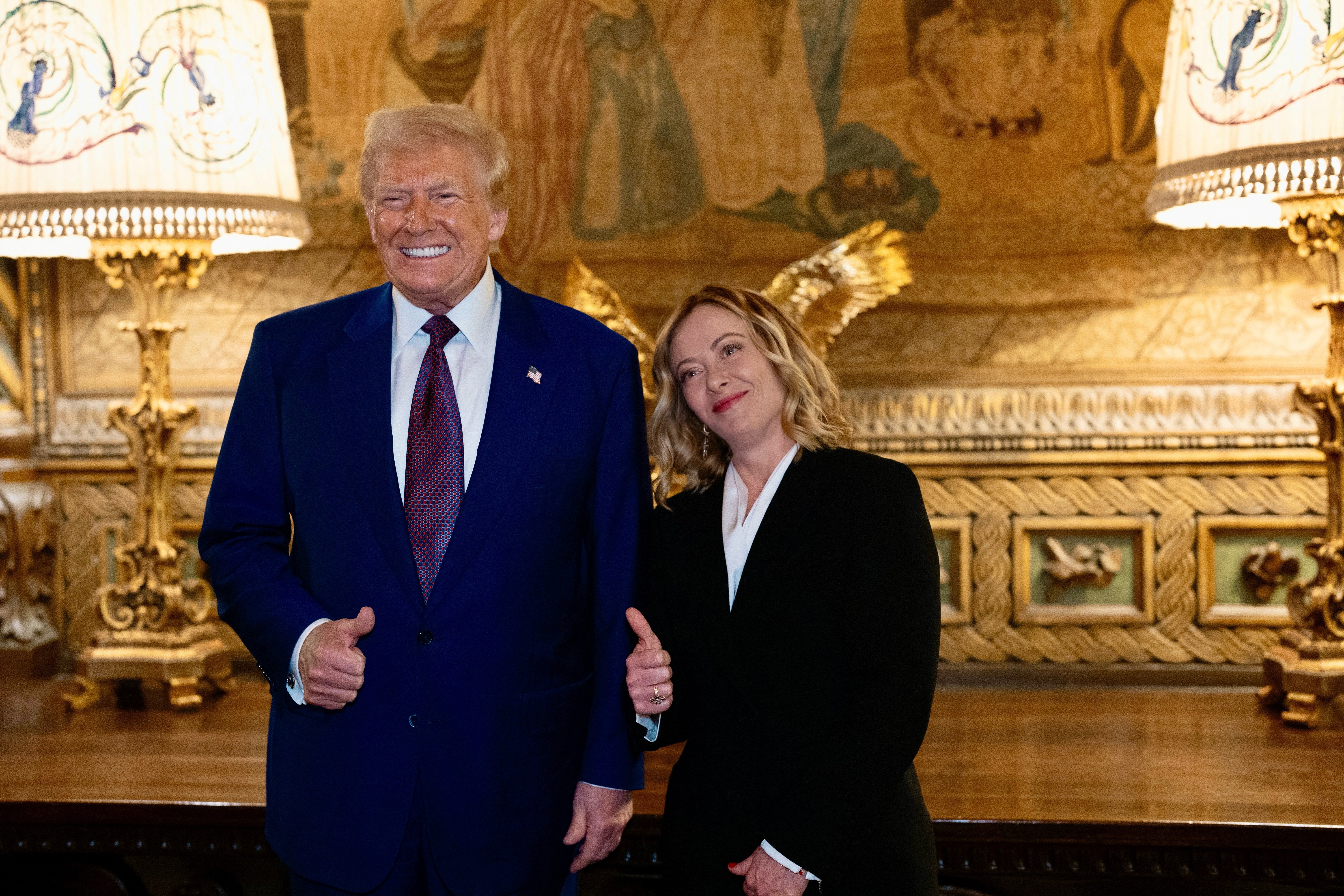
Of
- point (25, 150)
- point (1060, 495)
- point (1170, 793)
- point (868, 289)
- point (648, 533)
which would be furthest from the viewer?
point (1060, 495)

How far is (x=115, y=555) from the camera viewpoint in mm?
3229

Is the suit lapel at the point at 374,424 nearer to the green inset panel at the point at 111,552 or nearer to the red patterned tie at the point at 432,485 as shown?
the red patterned tie at the point at 432,485

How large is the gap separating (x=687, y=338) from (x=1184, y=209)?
5.61 ft

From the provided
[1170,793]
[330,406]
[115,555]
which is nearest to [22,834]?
[115,555]

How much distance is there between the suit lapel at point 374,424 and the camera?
171 cm

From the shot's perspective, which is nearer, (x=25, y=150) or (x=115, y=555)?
(x=25, y=150)

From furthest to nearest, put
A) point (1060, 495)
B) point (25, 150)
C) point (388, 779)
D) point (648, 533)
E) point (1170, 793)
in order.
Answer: point (1060, 495) → point (25, 150) → point (1170, 793) → point (648, 533) → point (388, 779)

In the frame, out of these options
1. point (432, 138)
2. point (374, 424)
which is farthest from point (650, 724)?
point (432, 138)

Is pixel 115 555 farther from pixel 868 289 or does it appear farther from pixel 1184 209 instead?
pixel 1184 209

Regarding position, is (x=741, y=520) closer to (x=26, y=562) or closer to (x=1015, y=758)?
(x=1015, y=758)

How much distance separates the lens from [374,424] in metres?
1.75

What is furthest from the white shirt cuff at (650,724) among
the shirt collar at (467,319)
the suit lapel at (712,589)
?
the shirt collar at (467,319)

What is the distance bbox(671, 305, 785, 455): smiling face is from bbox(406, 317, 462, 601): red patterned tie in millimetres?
426

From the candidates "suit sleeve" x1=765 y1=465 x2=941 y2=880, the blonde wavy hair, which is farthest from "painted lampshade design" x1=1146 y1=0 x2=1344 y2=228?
"suit sleeve" x1=765 y1=465 x2=941 y2=880
